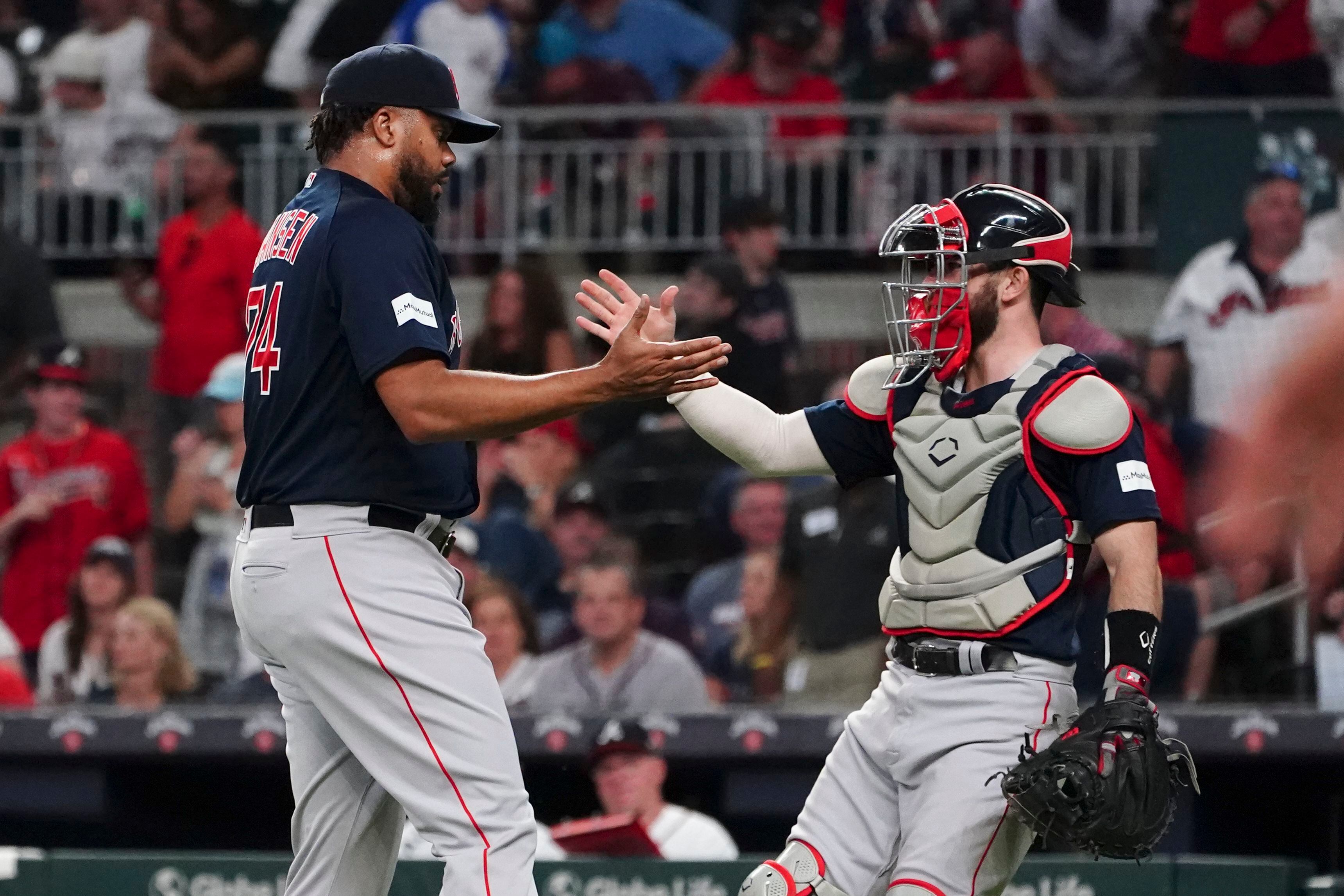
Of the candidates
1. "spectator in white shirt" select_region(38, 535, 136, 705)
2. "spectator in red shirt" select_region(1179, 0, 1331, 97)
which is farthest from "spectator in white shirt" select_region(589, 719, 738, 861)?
"spectator in red shirt" select_region(1179, 0, 1331, 97)

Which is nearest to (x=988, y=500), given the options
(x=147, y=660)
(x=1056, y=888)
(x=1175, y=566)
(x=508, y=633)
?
(x=1056, y=888)

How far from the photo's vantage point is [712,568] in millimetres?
7297

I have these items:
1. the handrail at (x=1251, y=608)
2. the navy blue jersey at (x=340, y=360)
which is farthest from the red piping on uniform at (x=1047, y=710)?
the handrail at (x=1251, y=608)

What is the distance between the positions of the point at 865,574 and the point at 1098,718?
3182 millimetres

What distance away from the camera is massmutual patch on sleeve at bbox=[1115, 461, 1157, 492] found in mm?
3684

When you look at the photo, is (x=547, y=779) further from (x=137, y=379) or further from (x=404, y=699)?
(x=137, y=379)

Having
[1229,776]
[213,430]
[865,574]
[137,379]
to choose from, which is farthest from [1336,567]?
[137,379]

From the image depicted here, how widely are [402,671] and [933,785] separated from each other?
1010mm

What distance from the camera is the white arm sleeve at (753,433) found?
4105 mm

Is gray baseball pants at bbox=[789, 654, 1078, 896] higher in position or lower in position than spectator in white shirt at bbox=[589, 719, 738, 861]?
higher

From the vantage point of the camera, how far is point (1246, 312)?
730 centimetres

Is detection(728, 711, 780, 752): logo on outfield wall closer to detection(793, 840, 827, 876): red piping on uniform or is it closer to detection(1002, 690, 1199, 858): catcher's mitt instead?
detection(793, 840, 827, 876): red piping on uniform

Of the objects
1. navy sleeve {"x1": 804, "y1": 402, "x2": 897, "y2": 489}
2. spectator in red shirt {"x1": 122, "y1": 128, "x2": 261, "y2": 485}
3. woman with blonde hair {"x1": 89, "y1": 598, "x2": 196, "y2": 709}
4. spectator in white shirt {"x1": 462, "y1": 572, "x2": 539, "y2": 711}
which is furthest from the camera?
spectator in red shirt {"x1": 122, "y1": 128, "x2": 261, "y2": 485}

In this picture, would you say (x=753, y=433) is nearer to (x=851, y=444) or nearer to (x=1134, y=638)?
(x=851, y=444)
